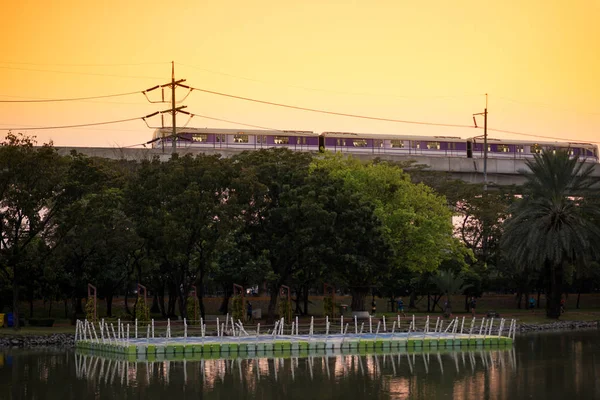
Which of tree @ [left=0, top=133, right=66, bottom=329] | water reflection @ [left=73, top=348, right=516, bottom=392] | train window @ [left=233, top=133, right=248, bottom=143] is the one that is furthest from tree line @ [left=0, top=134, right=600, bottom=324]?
train window @ [left=233, top=133, right=248, bottom=143]

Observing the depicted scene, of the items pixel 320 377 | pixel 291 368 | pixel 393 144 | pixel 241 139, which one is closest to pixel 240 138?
pixel 241 139

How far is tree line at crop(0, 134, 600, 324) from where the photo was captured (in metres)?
64.1

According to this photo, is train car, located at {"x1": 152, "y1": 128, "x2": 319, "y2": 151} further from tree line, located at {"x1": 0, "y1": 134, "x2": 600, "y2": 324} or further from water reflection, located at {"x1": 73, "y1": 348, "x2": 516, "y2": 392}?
water reflection, located at {"x1": 73, "y1": 348, "x2": 516, "y2": 392}

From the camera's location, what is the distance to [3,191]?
6172cm

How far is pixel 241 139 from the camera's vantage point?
110125 millimetres

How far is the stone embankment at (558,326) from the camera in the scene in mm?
77425

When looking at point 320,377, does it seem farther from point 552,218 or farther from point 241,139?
point 241,139

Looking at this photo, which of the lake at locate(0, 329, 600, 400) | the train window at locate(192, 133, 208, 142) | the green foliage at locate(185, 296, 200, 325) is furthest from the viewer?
the train window at locate(192, 133, 208, 142)

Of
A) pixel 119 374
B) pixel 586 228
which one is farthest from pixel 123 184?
pixel 586 228

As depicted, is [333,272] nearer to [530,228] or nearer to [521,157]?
[530,228]

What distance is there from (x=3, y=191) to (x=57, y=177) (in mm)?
3495

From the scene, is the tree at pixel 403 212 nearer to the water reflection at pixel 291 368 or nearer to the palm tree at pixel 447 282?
the palm tree at pixel 447 282

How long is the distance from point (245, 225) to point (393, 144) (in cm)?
5147

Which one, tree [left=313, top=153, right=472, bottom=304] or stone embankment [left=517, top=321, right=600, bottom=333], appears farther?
tree [left=313, top=153, right=472, bottom=304]
